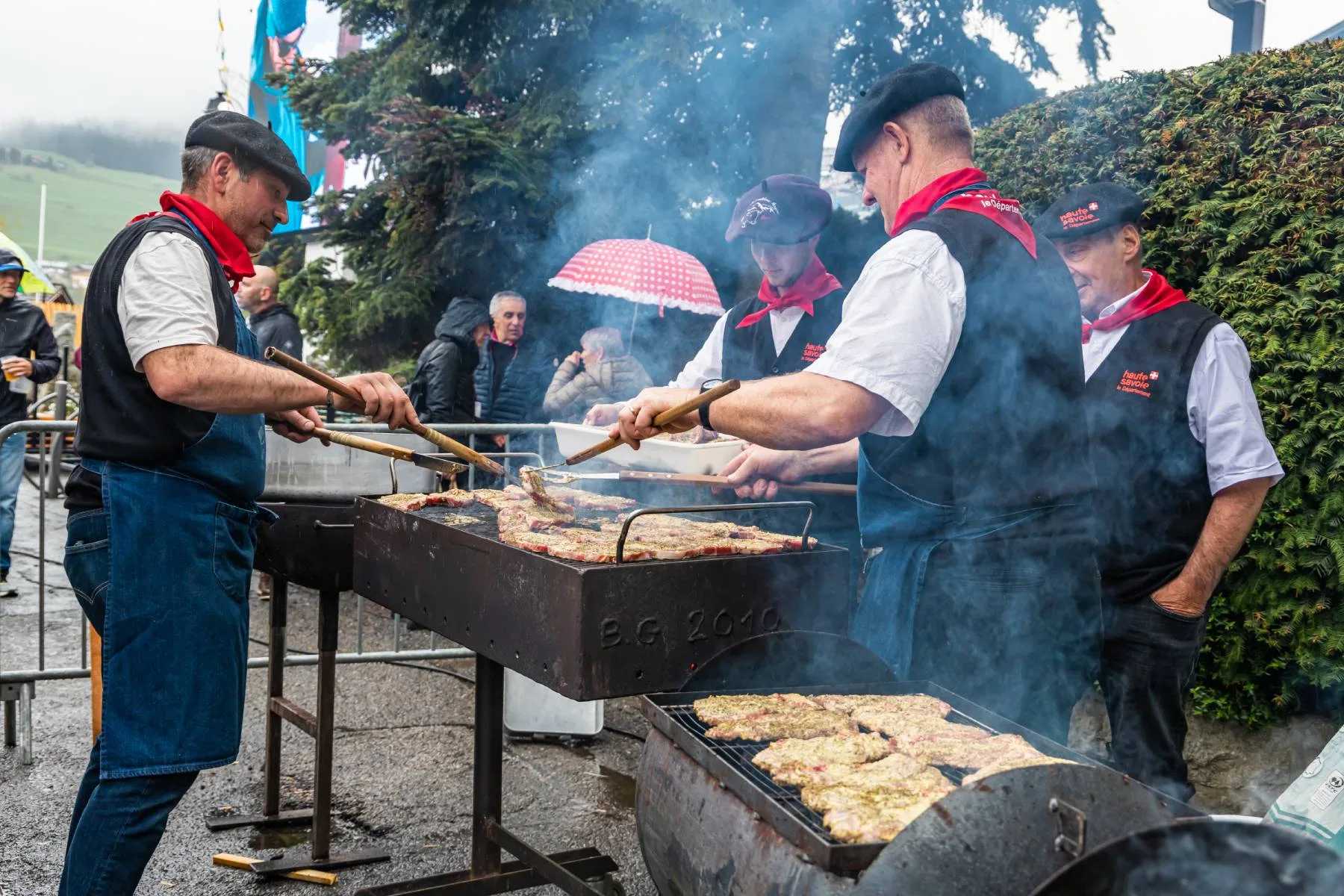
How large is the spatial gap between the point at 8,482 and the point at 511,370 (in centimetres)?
389

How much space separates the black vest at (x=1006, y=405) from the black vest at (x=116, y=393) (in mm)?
1924

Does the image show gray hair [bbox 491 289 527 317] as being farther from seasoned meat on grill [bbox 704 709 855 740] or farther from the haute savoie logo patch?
seasoned meat on grill [bbox 704 709 855 740]

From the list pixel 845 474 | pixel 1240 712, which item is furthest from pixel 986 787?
pixel 1240 712

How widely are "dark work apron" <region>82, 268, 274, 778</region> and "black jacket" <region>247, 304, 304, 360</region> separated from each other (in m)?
5.24

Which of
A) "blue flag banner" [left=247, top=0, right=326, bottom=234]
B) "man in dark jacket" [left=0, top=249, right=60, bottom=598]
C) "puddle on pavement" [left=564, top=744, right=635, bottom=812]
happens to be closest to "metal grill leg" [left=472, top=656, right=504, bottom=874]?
"puddle on pavement" [left=564, top=744, right=635, bottom=812]

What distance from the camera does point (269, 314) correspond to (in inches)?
318

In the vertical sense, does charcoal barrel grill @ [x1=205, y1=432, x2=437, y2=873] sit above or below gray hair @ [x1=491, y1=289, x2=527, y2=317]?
below

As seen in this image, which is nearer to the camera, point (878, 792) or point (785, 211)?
point (878, 792)

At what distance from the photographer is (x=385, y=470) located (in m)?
4.66

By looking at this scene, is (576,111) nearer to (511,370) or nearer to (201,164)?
(511,370)

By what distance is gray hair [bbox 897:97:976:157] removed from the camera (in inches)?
103

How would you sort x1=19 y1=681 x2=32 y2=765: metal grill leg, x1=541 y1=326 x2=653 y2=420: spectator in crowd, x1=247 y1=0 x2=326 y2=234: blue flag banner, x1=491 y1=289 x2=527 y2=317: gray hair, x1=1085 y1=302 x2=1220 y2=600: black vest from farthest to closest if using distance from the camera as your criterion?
1. x1=247 y1=0 x2=326 y2=234: blue flag banner
2. x1=491 y1=289 x2=527 y2=317: gray hair
3. x1=541 y1=326 x2=653 y2=420: spectator in crowd
4. x1=19 y1=681 x2=32 y2=765: metal grill leg
5. x1=1085 y1=302 x2=1220 y2=600: black vest

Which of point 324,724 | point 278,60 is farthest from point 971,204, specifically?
point 278,60

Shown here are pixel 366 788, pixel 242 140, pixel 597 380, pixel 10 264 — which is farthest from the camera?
pixel 10 264
